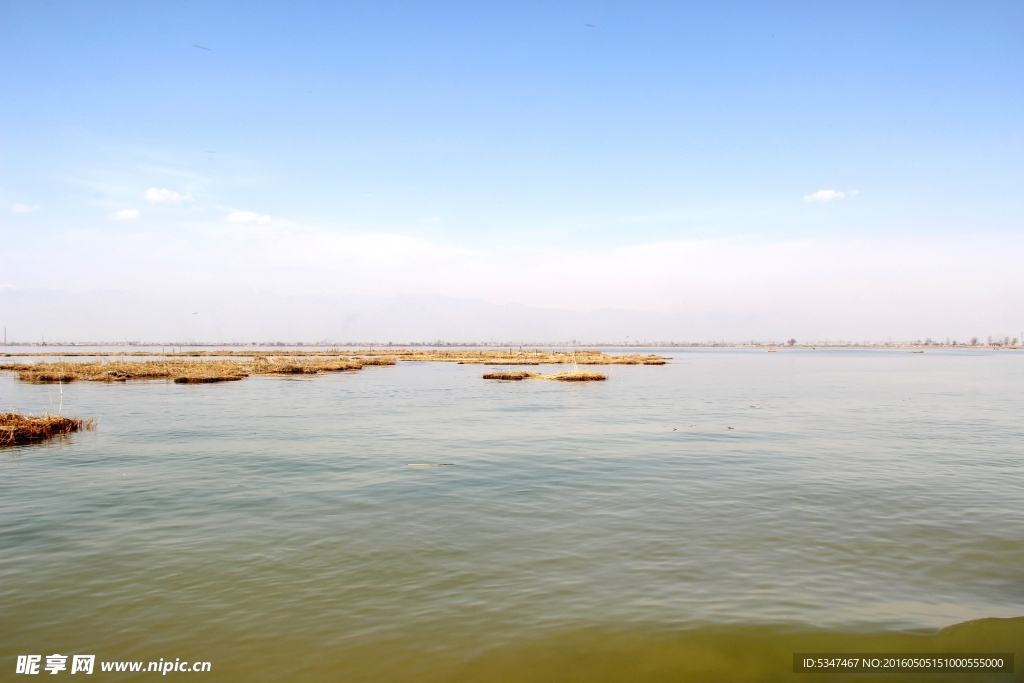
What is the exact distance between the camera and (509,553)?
10719 millimetres

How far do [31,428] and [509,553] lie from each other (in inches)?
897

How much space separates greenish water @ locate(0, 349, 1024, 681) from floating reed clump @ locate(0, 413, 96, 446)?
194cm

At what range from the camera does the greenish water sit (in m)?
7.59

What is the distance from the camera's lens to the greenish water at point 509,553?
7590 millimetres

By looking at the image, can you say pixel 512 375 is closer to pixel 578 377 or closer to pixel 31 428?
pixel 578 377

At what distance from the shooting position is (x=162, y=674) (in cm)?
709

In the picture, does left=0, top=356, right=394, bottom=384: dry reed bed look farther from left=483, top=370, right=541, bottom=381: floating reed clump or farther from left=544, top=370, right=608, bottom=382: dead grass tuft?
left=544, top=370, right=608, bottom=382: dead grass tuft

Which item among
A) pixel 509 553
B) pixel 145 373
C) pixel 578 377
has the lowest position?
pixel 509 553

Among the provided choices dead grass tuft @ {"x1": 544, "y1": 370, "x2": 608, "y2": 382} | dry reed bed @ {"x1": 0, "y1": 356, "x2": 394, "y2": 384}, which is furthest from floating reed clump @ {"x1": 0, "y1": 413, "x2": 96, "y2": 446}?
dead grass tuft @ {"x1": 544, "y1": 370, "x2": 608, "y2": 382}

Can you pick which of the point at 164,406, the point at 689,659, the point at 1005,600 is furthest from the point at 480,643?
the point at 164,406

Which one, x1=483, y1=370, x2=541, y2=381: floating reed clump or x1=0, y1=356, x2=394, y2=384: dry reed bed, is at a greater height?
x1=0, y1=356, x2=394, y2=384: dry reed bed

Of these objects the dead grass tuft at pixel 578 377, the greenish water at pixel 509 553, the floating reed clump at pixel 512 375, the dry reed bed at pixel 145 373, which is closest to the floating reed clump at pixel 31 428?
the greenish water at pixel 509 553

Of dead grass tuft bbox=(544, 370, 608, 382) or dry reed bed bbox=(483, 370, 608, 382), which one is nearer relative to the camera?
dead grass tuft bbox=(544, 370, 608, 382)

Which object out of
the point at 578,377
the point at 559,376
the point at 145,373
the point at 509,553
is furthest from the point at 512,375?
the point at 509,553
